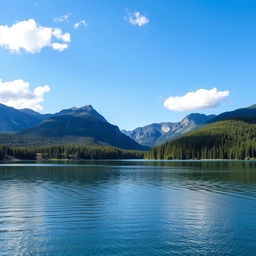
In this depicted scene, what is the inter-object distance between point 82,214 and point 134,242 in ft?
39.7

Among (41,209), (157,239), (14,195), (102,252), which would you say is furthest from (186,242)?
(14,195)

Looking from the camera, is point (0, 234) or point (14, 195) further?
point (14, 195)

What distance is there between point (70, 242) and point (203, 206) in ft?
71.9

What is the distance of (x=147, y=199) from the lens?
148 feet

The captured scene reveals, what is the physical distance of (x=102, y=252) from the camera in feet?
69.3

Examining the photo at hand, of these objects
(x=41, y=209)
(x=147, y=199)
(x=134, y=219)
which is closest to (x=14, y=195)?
(x=41, y=209)

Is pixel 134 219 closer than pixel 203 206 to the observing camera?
Yes

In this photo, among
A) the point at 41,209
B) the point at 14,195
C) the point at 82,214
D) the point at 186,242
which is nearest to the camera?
the point at 186,242

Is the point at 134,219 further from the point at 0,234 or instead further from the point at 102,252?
the point at 0,234

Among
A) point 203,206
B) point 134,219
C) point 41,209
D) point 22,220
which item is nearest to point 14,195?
point 41,209

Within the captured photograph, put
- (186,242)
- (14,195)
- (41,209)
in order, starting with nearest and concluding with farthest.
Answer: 1. (186,242)
2. (41,209)
3. (14,195)

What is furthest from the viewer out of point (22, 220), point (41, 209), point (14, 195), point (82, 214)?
point (14, 195)

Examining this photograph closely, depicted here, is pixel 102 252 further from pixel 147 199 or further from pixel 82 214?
pixel 147 199

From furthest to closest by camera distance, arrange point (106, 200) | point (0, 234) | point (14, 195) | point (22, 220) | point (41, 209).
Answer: point (14, 195)
point (106, 200)
point (41, 209)
point (22, 220)
point (0, 234)
